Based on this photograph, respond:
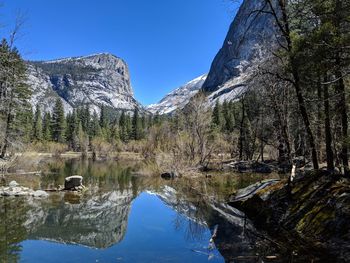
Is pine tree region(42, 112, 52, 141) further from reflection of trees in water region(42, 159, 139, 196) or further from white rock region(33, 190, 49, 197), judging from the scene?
white rock region(33, 190, 49, 197)

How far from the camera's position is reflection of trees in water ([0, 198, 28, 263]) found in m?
8.93

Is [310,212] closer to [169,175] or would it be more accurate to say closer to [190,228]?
[190,228]

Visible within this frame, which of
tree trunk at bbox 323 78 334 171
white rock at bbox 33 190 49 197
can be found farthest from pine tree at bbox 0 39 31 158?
tree trunk at bbox 323 78 334 171

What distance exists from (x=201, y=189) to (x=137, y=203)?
194 inches

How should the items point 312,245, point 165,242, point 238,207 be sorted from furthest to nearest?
point 238,207 < point 165,242 < point 312,245

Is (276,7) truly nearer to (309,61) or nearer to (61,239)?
(309,61)

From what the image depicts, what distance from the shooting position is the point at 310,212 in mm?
10281

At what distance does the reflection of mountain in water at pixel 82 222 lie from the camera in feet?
Result: 36.0

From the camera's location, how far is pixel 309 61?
366 inches

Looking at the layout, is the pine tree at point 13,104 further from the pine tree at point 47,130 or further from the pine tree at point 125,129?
the pine tree at point 125,129

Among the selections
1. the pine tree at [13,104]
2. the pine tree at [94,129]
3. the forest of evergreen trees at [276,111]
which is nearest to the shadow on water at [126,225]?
the forest of evergreen trees at [276,111]

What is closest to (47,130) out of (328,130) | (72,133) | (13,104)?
(72,133)

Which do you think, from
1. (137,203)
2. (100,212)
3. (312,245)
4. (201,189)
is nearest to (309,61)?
(312,245)

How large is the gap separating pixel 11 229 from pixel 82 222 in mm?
2563
